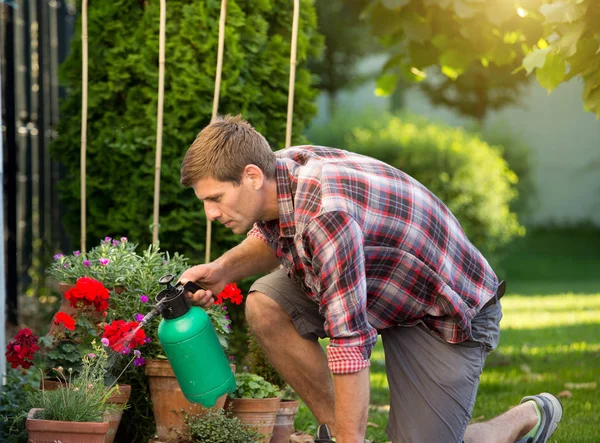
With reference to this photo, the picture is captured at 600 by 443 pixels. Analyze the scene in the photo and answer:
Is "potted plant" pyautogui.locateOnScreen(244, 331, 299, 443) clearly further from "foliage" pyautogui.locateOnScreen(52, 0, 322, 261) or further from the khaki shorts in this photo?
"foliage" pyautogui.locateOnScreen(52, 0, 322, 261)

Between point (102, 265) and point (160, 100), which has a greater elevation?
point (160, 100)

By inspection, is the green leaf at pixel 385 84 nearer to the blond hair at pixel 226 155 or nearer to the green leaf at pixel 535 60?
the green leaf at pixel 535 60

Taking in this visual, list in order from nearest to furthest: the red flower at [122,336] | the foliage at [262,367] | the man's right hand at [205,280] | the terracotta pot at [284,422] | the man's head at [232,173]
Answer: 1. the man's head at [232,173]
2. the man's right hand at [205,280]
3. the red flower at [122,336]
4. the terracotta pot at [284,422]
5. the foliage at [262,367]

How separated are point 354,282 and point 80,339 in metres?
1.24

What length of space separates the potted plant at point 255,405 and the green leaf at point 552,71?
191cm

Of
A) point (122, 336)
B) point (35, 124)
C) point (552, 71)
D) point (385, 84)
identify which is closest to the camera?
point (122, 336)

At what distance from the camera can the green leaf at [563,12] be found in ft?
11.5

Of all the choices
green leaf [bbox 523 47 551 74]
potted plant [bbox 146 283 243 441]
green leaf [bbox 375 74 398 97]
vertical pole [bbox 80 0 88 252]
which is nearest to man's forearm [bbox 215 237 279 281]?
potted plant [bbox 146 283 243 441]

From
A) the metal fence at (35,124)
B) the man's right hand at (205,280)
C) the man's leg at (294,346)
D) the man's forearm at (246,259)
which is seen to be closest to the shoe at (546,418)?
the man's leg at (294,346)

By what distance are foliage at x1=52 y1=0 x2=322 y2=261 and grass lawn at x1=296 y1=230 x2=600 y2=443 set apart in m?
1.27

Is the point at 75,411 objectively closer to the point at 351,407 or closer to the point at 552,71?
the point at 351,407

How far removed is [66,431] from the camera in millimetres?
2670

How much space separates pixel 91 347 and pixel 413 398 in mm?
1144

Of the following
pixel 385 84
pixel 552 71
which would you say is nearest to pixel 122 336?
pixel 552 71
